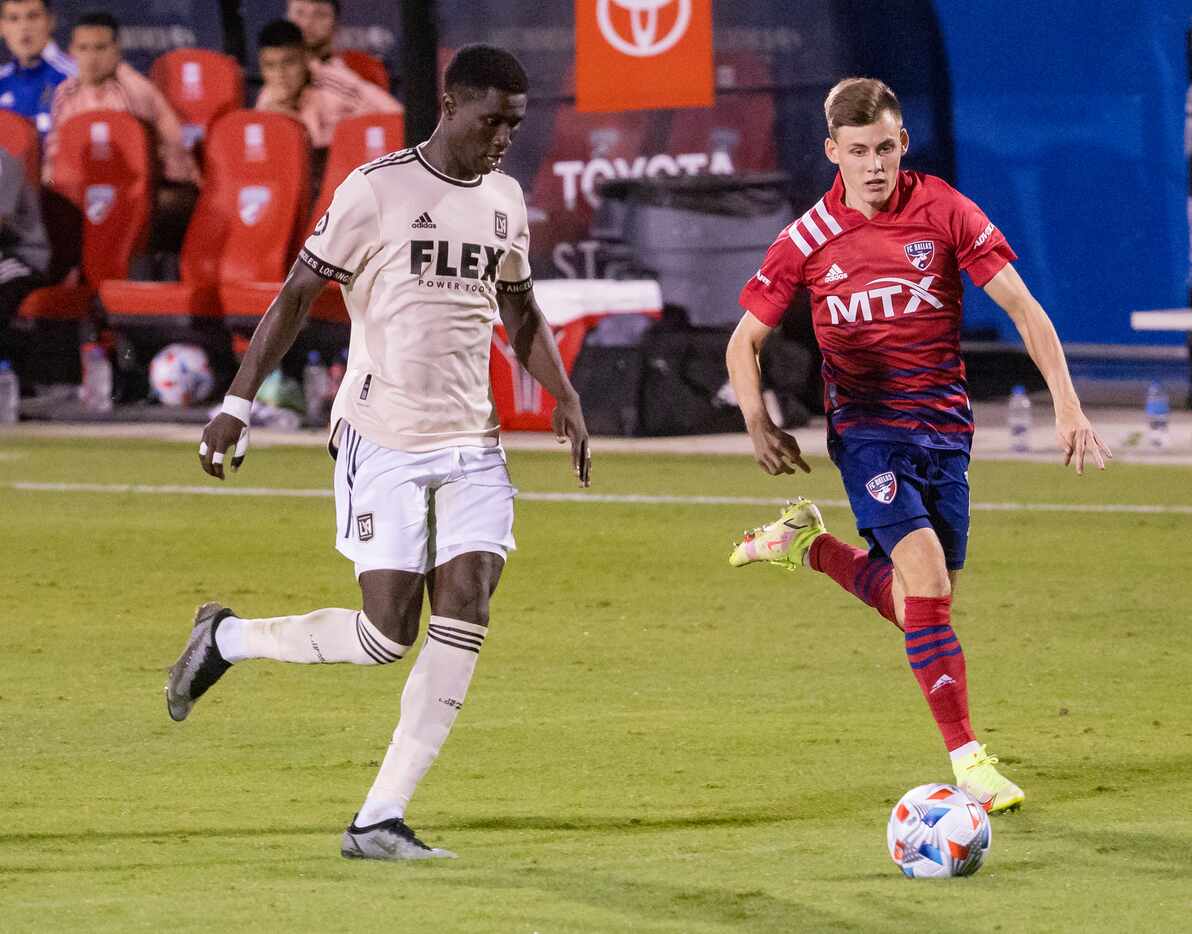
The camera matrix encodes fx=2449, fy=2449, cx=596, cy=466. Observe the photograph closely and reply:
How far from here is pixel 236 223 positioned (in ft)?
68.1

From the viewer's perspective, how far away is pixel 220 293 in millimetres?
20359

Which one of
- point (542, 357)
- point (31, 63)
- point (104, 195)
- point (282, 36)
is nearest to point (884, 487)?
point (542, 357)

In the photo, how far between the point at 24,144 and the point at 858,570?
15.4 m

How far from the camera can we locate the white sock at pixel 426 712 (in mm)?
6355

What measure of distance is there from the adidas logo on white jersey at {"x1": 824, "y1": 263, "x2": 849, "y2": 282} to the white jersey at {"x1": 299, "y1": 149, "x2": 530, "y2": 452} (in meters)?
1.08

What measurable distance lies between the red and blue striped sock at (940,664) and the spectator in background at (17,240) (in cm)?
1495

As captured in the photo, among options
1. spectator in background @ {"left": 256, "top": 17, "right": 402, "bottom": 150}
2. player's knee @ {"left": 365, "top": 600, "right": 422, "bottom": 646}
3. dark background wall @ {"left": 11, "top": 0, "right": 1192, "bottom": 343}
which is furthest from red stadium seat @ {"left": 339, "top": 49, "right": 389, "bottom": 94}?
player's knee @ {"left": 365, "top": 600, "right": 422, "bottom": 646}

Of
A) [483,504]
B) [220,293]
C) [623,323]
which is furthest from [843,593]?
[220,293]

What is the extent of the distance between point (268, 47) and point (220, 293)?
242cm

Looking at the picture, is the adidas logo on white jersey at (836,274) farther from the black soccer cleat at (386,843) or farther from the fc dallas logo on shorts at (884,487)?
the black soccer cleat at (386,843)

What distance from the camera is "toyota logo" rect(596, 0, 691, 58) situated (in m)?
19.8

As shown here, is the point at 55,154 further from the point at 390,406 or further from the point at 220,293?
the point at 390,406

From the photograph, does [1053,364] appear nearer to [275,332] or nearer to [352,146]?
[275,332]

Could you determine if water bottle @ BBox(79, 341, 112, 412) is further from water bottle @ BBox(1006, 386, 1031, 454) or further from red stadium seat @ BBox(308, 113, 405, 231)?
water bottle @ BBox(1006, 386, 1031, 454)
